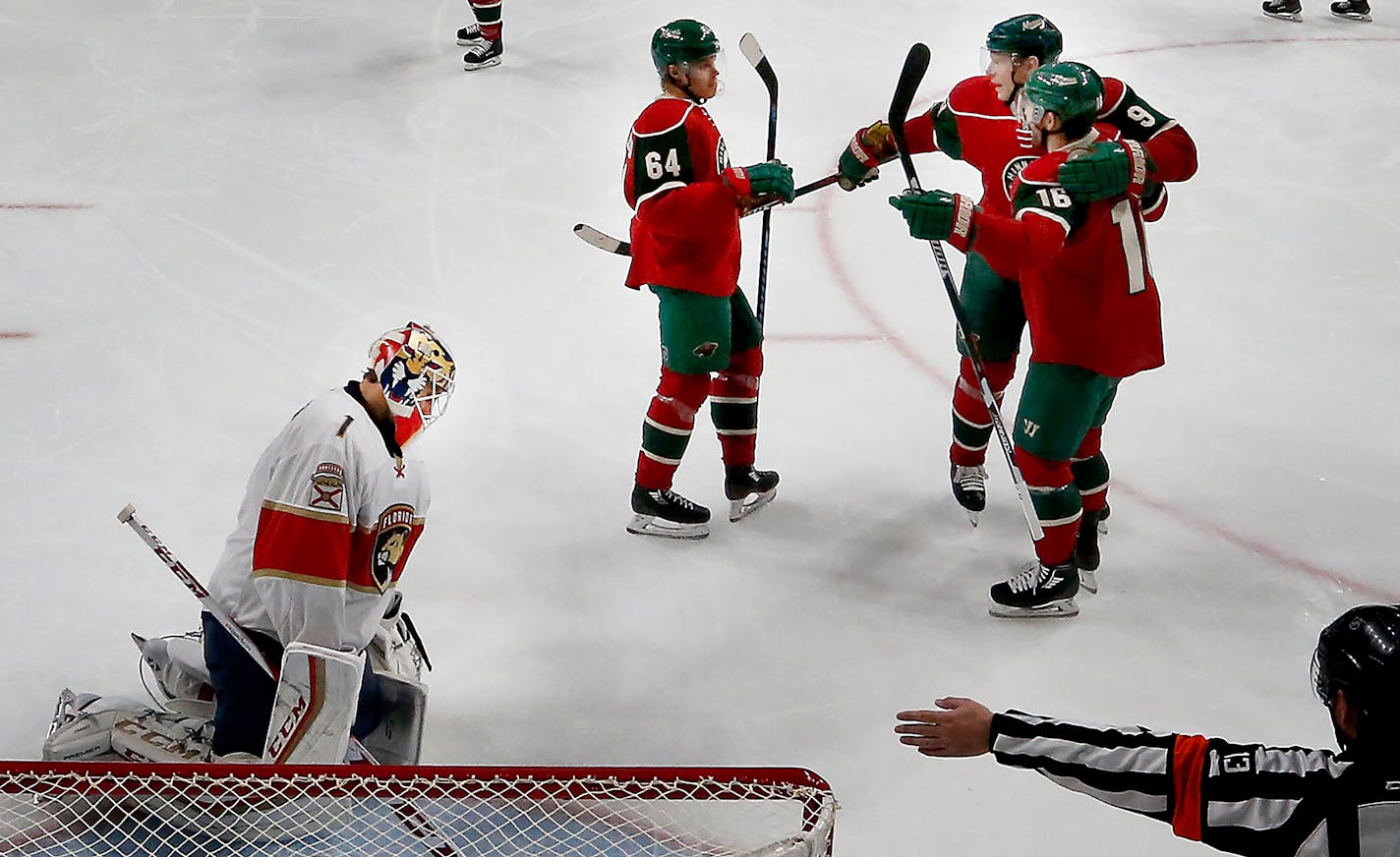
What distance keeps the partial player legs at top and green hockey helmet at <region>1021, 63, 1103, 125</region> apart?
381 cm

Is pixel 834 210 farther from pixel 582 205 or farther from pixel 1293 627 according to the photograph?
pixel 1293 627

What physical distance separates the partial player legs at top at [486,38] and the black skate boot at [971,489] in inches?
136

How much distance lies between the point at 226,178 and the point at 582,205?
127cm

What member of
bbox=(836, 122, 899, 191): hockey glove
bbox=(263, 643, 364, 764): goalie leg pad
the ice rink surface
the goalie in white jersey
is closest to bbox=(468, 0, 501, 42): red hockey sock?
the ice rink surface

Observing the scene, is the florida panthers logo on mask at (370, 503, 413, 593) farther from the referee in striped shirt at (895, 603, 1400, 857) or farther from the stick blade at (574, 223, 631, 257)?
the stick blade at (574, 223, 631, 257)

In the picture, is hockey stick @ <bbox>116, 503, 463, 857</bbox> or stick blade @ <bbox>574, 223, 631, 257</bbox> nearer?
hockey stick @ <bbox>116, 503, 463, 857</bbox>

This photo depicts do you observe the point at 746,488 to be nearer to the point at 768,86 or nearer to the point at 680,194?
the point at 680,194

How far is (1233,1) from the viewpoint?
7602mm

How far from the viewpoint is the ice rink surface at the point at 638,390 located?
318 cm

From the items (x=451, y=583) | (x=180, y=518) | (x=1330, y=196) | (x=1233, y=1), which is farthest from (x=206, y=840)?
(x=1233, y=1)

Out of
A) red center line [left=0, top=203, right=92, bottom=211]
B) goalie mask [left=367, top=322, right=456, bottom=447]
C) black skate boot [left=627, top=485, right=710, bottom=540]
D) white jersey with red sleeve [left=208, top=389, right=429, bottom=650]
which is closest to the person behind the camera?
white jersey with red sleeve [left=208, top=389, right=429, bottom=650]

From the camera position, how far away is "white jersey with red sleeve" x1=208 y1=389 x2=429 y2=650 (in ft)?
7.95

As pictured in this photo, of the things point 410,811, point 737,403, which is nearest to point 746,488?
point 737,403

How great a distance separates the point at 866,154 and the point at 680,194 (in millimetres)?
656
